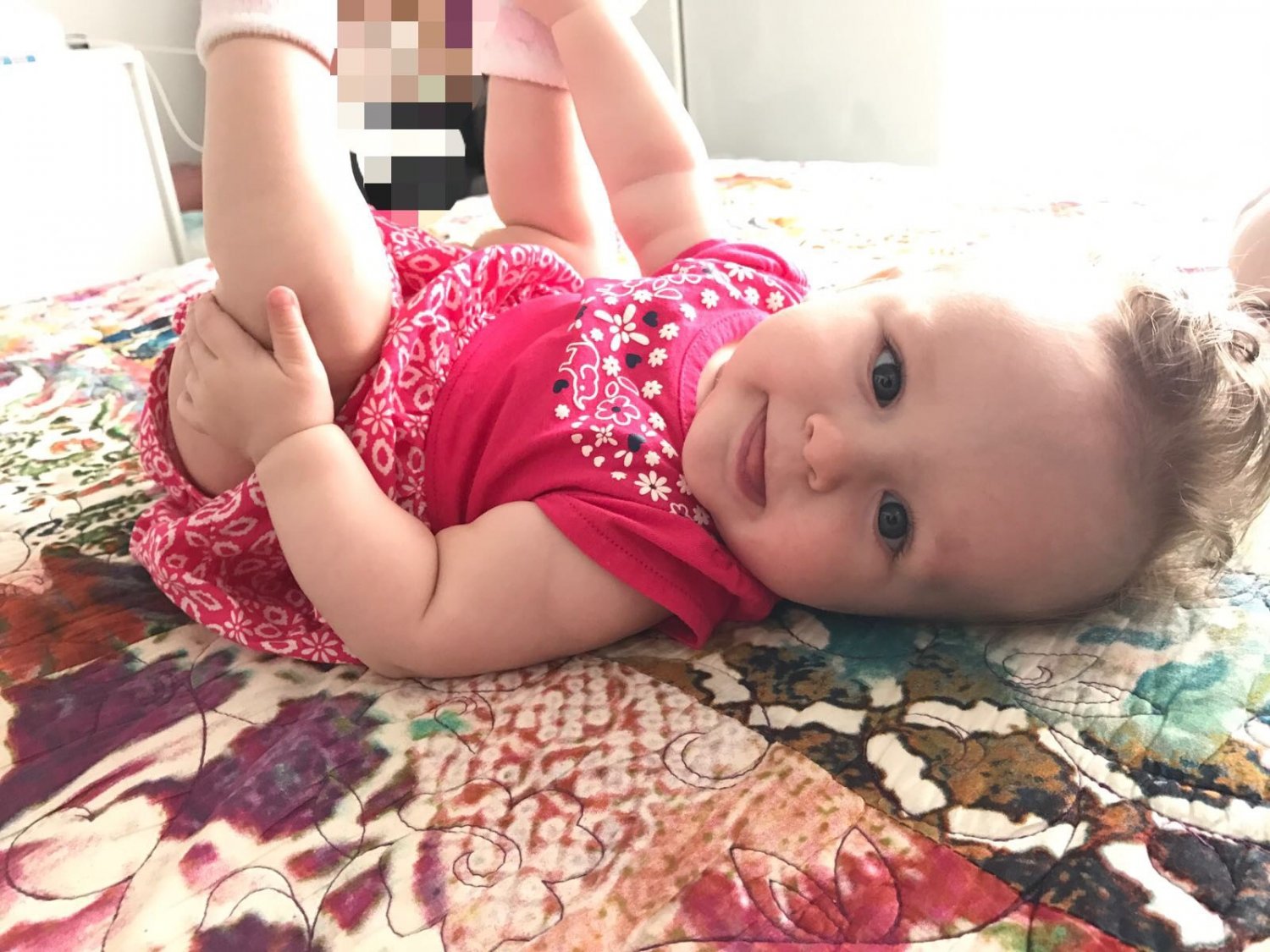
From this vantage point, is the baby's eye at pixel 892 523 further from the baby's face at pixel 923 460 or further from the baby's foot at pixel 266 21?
the baby's foot at pixel 266 21

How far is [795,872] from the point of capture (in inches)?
20.0

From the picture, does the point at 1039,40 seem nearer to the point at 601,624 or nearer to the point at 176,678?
the point at 601,624

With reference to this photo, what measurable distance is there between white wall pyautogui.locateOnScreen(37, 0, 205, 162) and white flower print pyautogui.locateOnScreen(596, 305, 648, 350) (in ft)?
7.20

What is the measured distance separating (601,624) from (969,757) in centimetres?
25

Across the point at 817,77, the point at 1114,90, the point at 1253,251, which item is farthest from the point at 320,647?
the point at 817,77

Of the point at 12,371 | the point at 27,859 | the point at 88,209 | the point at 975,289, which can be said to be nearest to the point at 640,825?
the point at 27,859

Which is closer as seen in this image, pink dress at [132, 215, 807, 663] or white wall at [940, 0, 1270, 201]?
pink dress at [132, 215, 807, 663]

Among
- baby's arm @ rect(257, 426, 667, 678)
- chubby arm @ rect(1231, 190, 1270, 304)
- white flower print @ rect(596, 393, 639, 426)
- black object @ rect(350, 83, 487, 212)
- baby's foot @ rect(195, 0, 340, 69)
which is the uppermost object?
baby's foot @ rect(195, 0, 340, 69)

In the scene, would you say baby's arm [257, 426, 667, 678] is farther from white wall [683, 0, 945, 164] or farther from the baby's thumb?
white wall [683, 0, 945, 164]

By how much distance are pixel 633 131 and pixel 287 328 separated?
0.45 metres

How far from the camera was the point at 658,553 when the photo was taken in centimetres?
71

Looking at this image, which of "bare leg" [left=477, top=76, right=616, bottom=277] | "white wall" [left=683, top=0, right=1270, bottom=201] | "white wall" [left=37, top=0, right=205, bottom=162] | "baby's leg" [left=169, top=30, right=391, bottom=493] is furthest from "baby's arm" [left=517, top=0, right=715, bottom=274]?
"white wall" [left=37, top=0, right=205, bottom=162]

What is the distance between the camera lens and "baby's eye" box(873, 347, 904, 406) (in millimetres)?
710

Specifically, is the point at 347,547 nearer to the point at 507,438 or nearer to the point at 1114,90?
the point at 507,438
